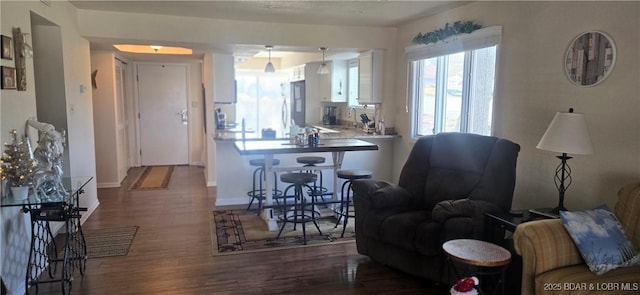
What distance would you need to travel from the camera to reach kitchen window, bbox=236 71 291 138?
1025 cm

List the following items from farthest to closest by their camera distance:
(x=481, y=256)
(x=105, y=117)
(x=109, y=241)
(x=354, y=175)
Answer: (x=105, y=117), (x=354, y=175), (x=109, y=241), (x=481, y=256)

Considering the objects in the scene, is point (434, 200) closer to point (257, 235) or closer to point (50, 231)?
point (257, 235)

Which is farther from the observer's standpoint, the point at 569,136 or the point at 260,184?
the point at 260,184

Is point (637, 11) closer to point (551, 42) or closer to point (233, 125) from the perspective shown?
point (551, 42)

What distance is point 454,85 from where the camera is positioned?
15.3 feet

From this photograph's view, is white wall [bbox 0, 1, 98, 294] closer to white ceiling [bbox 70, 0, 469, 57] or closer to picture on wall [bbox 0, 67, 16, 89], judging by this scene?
picture on wall [bbox 0, 67, 16, 89]

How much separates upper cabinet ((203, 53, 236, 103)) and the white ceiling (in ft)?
3.55

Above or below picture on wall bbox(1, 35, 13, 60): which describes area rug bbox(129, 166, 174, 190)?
below

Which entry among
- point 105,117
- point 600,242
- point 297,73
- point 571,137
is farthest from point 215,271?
point 297,73

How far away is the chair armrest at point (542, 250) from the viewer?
2.25 m

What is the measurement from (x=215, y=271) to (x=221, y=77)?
3.36 metres

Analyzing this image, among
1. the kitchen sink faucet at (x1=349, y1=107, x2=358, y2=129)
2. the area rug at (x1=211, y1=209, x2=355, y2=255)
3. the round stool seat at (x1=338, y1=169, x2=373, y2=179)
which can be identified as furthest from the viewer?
the kitchen sink faucet at (x1=349, y1=107, x2=358, y2=129)

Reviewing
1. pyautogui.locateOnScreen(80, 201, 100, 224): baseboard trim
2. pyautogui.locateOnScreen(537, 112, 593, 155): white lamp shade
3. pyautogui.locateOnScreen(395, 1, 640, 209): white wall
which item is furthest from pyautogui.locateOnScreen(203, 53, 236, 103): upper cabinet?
pyautogui.locateOnScreen(537, 112, 593, 155): white lamp shade

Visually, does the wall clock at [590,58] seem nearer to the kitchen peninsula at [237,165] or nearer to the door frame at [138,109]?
the kitchen peninsula at [237,165]
